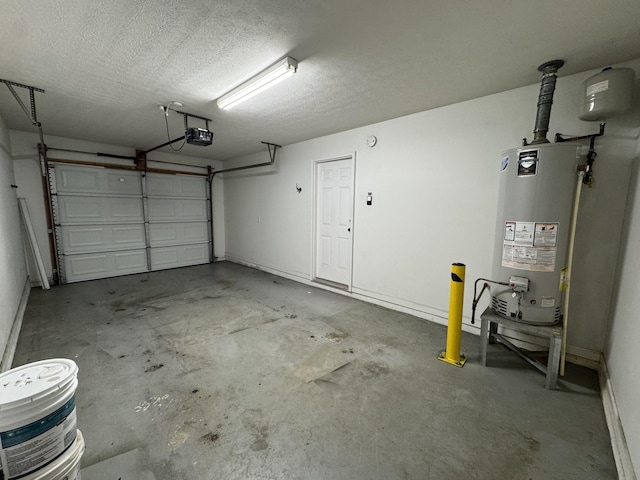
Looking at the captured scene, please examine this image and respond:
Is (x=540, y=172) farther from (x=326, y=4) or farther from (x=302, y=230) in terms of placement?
(x=302, y=230)

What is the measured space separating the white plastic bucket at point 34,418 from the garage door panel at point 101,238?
4.86 meters

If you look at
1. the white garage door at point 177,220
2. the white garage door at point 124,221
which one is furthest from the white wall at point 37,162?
the white garage door at point 177,220

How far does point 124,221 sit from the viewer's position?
17.7ft

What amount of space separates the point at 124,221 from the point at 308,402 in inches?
214

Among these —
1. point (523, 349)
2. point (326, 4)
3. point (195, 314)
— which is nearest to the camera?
point (326, 4)

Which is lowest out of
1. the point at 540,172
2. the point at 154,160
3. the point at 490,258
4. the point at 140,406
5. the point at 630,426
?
the point at 140,406

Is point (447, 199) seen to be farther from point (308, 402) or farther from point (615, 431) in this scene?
point (308, 402)

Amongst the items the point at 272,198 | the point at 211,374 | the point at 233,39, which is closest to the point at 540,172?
the point at 233,39

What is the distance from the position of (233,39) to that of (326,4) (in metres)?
0.72

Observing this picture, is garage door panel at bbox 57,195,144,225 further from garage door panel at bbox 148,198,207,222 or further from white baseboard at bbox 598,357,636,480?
white baseboard at bbox 598,357,636,480

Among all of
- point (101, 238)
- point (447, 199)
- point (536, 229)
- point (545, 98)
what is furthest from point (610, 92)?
point (101, 238)

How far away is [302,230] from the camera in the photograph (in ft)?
16.2

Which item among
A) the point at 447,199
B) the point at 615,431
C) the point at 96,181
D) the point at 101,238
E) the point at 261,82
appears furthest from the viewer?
the point at 101,238

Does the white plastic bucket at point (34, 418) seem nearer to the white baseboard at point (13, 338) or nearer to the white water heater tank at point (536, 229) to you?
the white baseboard at point (13, 338)
